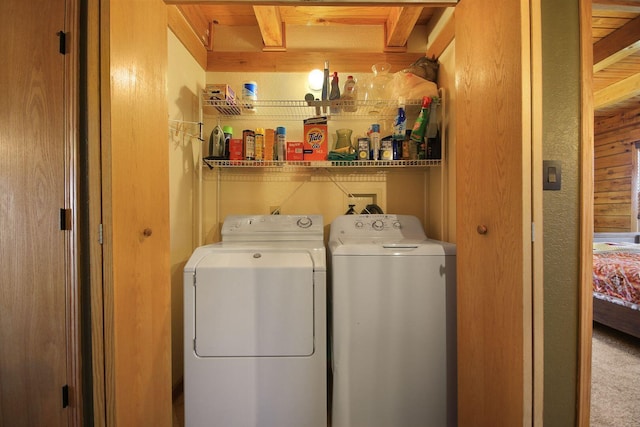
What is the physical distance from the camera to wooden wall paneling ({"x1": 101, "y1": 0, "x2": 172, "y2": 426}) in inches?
34.8

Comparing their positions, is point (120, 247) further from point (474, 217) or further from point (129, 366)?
point (474, 217)

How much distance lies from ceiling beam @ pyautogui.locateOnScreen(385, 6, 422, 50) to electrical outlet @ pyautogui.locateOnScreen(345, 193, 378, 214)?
1.13 meters

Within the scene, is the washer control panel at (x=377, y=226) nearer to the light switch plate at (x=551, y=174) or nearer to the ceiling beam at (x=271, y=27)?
the light switch plate at (x=551, y=174)

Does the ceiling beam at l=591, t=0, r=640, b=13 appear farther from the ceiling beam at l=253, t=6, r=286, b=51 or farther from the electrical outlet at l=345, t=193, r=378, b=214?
the ceiling beam at l=253, t=6, r=286, b=51

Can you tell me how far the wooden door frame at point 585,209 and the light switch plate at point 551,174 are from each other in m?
0.07

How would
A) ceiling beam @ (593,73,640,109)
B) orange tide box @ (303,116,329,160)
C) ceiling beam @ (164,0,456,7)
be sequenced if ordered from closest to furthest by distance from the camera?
1. ceiling beam @ (164,0,456,7)
2. orange tide box @ (303,116,329,160)
3. ceiling beam @ (593,73,640,109)

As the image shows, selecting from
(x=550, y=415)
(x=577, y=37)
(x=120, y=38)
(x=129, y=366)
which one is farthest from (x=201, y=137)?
(x=550, y=415)

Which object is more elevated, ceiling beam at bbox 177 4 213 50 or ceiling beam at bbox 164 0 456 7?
ceiling beam at bbox 177 4 213 50

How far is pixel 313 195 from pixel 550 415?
5.23ft

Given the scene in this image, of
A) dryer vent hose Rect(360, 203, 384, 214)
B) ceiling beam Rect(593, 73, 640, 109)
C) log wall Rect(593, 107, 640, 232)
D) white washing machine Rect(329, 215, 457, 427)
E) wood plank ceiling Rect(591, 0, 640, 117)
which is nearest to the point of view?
wood plank ceiling Rect(591, 0, 640, 117)

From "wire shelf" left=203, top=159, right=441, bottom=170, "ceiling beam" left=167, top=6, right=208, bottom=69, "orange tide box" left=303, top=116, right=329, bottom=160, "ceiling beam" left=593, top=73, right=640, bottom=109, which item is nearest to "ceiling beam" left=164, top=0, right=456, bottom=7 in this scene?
"ceiling beam" left=167, top=6, right=208, bottom=69

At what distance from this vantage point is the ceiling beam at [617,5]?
92 centimetres

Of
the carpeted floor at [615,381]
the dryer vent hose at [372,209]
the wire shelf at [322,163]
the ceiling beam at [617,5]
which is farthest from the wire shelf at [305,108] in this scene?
the carpeted floor at [615,381]

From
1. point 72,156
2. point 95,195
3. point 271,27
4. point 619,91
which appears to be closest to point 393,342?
point 95,195
